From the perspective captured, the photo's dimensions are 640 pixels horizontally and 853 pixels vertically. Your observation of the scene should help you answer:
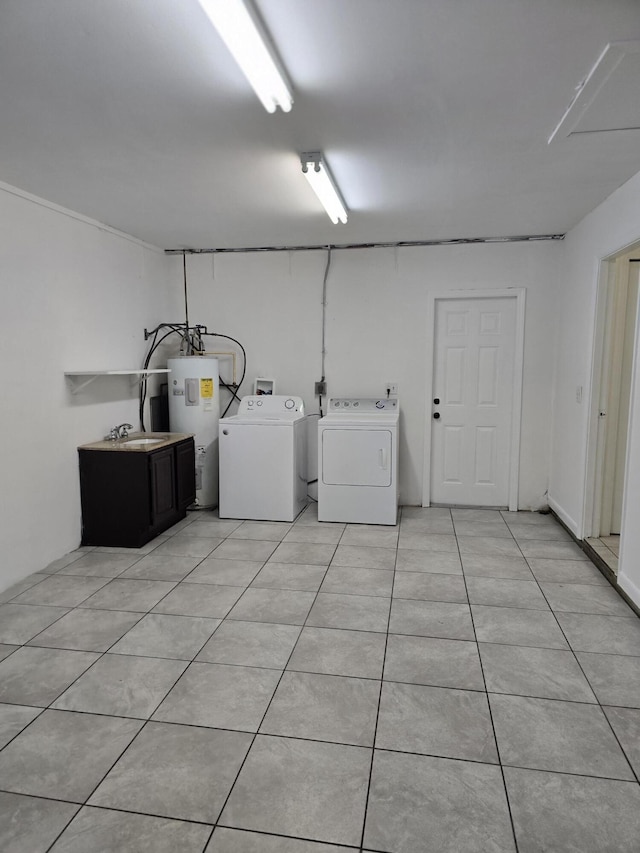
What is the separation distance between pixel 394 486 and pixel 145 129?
3048 millimetres

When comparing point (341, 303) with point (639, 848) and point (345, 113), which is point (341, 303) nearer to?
point (345, 113)

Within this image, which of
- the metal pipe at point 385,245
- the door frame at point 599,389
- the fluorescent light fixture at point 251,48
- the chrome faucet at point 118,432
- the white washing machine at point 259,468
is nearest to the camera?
the fluorescent light fixture at point 251,48

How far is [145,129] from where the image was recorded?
2.46m

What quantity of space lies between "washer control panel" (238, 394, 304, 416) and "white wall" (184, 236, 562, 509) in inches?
9.7

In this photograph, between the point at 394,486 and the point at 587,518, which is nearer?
the point at 587,518

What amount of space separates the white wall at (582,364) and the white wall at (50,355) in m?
3.60

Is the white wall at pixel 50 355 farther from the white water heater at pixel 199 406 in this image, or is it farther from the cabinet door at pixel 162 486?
the cabinet door at pixel 162 486

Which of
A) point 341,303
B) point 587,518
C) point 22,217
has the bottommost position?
point 587,518

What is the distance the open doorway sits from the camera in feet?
12.0

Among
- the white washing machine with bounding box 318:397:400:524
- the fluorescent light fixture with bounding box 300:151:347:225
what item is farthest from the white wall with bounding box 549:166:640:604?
the fluorescent light fixture with bounding box 300:151:347:225

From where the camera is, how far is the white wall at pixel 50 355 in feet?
10.7

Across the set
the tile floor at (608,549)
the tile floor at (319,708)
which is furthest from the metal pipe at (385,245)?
the tile floor at (319,708)

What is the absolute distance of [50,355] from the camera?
142 inches

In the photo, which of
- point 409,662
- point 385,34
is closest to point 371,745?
point 409,662
